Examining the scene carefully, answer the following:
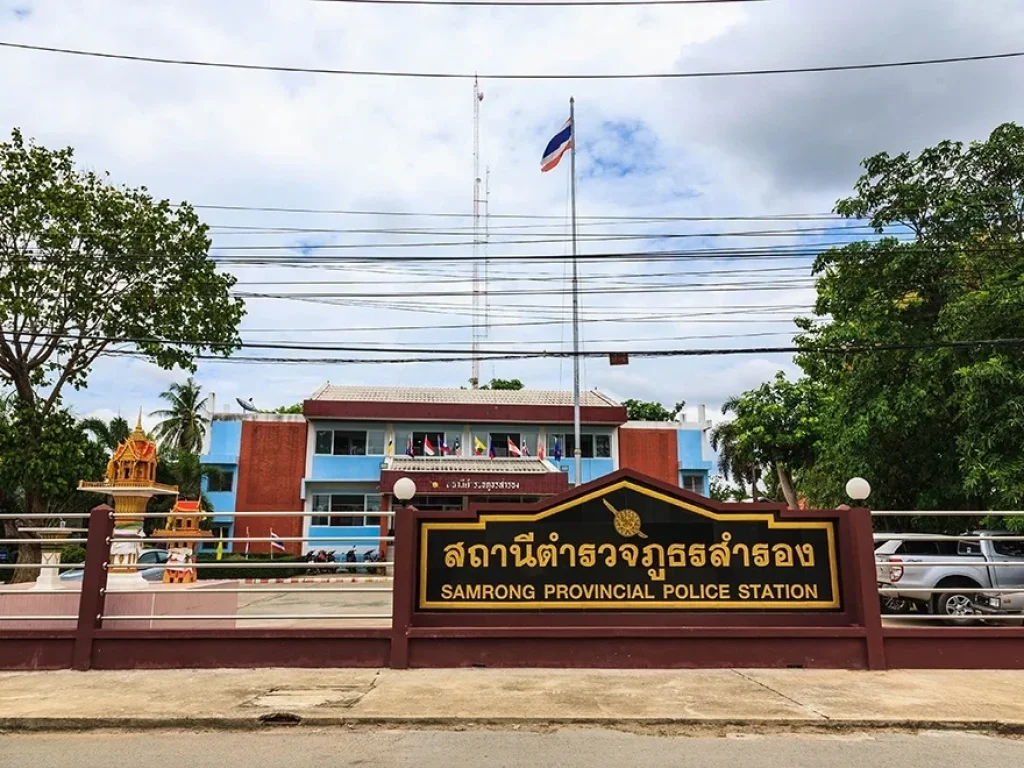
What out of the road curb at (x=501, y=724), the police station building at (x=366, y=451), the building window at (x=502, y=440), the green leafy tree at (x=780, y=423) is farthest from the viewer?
the building window at (x=502, y=440)

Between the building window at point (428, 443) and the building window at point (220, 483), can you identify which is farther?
the building window at point (220, 483)

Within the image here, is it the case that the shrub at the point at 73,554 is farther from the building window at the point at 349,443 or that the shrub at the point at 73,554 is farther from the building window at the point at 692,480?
the building window at the point at 692,480

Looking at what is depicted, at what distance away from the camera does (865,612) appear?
8477 millimetres

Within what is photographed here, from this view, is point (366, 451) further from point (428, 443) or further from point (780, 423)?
point (780, 423)

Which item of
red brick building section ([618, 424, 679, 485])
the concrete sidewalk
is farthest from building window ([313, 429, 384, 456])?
the concrete sidewalk

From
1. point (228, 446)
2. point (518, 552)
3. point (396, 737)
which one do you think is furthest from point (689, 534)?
point (228, 446)

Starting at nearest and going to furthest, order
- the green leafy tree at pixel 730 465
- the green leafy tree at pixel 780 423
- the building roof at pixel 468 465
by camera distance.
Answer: the green leafy tree at pixel 780 423 → the building roof at pixel 468 465 → the green leafy tree at pixel 730 465

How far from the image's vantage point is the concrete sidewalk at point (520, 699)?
6.26 metres

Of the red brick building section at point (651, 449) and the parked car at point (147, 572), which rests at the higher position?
the red brick building section at point (651, 449)

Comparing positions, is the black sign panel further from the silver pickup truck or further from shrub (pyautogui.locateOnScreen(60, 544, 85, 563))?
shrub (pyautogui.locateOnScreen(60, 544, 85, 563))

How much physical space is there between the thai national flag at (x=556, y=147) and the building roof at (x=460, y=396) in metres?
13.7

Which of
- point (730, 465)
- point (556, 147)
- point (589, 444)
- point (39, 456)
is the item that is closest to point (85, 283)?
point (39, 456)

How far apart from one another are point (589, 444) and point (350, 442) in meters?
11.0

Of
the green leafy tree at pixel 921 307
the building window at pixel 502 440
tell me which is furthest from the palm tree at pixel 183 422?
the green leafy tree at pixel 921 307
